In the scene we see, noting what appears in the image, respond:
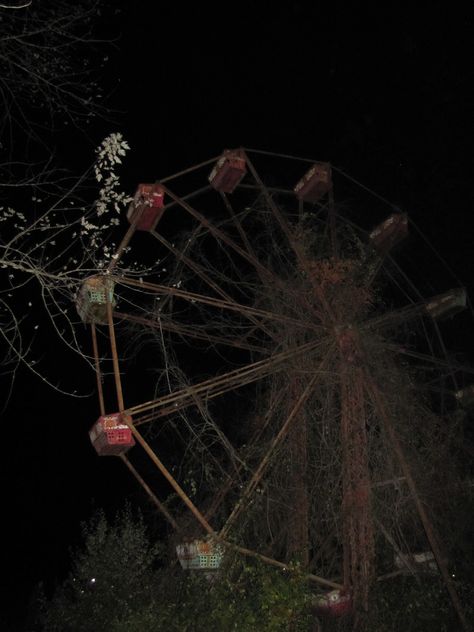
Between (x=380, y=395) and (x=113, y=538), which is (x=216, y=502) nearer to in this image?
(x=380, y=395)

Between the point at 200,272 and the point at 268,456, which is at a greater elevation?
the point at 200,272

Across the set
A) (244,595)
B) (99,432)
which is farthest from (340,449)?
(99,432)

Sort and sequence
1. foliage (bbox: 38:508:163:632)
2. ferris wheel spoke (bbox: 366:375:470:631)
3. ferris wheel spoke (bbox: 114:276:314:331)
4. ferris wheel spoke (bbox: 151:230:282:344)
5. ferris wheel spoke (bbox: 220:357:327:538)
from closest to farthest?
ferris wheel spoke (bbox: 366:375:470:631) → ferris wheel spoke (bbox: 220:357:327:538) → foliage (bbox: 38:508:163:632) → ferris wheel spoke (bbox: 114:276:314:331) → ferris wheel spoke (bbox: 151:230:282:344)

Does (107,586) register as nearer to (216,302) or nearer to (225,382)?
(225,382)

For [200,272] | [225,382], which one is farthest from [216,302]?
[225,382]

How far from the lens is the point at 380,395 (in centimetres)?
965

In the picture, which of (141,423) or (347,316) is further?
(347,316)

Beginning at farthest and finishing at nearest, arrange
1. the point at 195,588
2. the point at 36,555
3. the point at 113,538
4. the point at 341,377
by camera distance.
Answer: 1. the point at 36,555
2. the point at 113,538
3. the point at 341,377
4. the point at 195,588

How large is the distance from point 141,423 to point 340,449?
8.90ft

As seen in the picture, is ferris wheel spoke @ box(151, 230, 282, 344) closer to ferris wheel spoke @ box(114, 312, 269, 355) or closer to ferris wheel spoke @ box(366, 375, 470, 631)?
ferris wheel spoke @ box(114, 312, 269, 355)

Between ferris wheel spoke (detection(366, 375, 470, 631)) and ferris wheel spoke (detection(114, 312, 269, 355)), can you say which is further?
ferris wheel spoke (detection(114, 312, 269, 355))

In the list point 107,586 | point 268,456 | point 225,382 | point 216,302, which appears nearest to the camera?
point 268,456

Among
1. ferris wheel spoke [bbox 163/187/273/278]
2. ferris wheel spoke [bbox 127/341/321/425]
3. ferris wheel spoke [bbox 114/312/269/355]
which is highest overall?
ferris wheel spoke [bbox 163/187/273/278]

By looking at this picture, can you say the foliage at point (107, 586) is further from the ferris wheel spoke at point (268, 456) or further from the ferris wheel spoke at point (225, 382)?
the ferris wheel spoke at point (225, 382)
